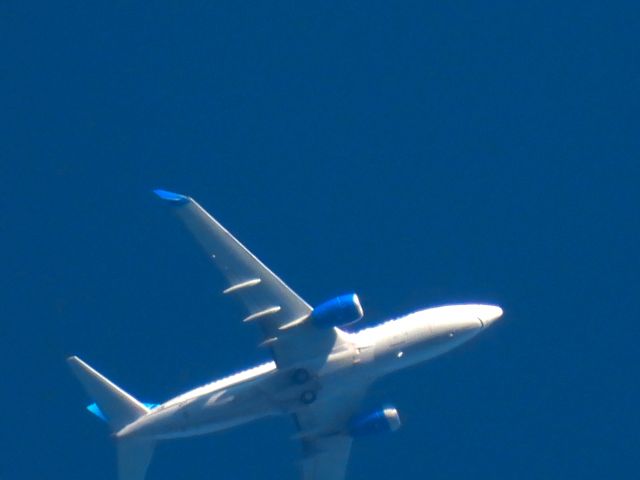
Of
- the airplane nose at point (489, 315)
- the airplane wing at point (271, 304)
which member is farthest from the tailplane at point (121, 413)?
the airplane nose at point (489, 315)

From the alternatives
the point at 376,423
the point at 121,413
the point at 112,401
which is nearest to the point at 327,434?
the point at 376,423

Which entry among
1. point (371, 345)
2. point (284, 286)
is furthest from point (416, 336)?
point (284, 286)

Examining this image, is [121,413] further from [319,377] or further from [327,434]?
[327,434]

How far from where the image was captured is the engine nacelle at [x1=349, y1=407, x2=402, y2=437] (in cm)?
8988

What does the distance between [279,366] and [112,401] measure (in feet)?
31.8

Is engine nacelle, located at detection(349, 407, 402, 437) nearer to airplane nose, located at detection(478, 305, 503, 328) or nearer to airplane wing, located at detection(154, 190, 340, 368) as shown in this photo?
airplane wing, located at detection(154, 190, 340, 368)

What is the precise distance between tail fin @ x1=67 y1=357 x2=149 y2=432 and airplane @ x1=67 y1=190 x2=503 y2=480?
2.2 inches

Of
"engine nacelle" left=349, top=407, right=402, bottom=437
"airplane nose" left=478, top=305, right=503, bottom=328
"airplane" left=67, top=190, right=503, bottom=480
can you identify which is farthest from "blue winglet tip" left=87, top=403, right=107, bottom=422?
"airplane nose" left=478, top=305, right=503, bottom=328

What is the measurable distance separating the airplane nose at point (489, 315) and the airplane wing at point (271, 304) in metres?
8.33

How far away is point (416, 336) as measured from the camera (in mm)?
88250

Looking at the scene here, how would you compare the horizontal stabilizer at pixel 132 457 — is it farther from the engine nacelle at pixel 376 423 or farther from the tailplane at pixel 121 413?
the engine nacelle at pixel 376 423

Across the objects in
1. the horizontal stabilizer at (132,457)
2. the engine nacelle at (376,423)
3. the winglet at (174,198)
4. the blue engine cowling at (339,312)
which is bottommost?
the horizontal stabilizer at (132,457)

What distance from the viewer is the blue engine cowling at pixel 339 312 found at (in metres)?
86.1

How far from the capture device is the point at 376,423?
90.2 meters
